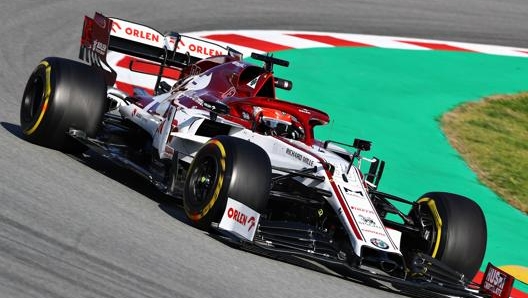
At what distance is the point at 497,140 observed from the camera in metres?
14.2

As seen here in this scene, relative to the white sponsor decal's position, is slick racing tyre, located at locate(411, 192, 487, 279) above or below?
above

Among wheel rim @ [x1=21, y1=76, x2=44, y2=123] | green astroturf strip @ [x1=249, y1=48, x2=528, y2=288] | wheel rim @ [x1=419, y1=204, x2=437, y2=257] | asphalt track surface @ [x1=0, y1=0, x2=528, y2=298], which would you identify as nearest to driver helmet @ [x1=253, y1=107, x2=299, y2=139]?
asphalt track surface @ [x1=0, y1=0, x2=528, y2=298]

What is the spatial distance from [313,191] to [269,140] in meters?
0.74

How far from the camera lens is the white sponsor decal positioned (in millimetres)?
A: 7988

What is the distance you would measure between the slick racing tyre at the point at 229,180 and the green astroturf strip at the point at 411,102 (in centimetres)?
289

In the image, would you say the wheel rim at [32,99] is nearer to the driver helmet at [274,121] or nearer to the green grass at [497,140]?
the driver helmet at [274,121]

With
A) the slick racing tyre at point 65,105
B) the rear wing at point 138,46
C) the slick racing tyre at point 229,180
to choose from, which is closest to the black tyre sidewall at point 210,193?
the slick racing tyre at point 229,180

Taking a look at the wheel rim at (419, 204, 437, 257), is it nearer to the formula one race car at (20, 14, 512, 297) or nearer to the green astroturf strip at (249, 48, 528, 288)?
the formula one race car at (20, 14, 512, 297)

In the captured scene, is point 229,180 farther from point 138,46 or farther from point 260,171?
point 138,46

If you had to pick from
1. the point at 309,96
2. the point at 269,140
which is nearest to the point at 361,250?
the point at 269,140

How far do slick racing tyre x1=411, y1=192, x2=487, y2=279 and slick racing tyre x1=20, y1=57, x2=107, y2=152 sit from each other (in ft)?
9.97

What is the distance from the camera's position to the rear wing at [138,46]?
37.4ft

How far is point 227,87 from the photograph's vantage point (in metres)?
10.1

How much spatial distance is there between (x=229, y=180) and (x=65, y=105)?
2254 mm
